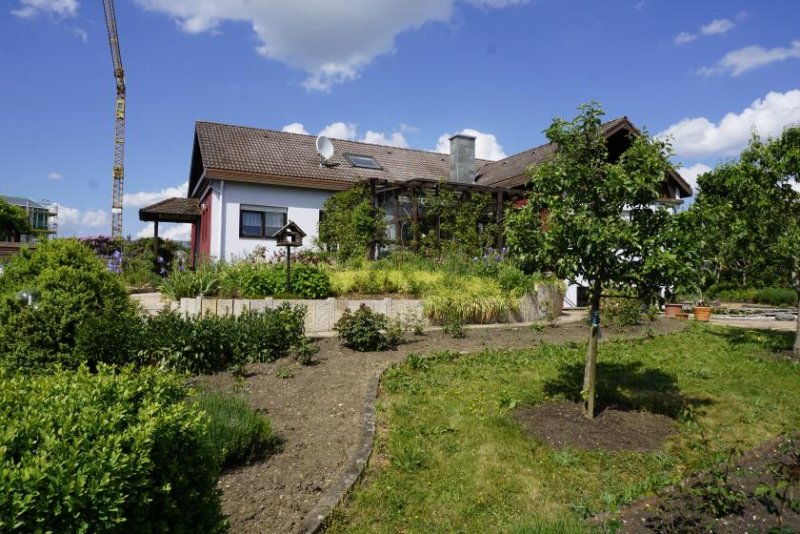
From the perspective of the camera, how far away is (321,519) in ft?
10.5

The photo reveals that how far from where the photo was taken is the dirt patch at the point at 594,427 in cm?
449

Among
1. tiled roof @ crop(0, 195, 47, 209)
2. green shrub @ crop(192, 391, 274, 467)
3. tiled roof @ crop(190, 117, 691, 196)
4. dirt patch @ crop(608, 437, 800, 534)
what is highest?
tiled roof @ crop(0, 195, 47, 209)

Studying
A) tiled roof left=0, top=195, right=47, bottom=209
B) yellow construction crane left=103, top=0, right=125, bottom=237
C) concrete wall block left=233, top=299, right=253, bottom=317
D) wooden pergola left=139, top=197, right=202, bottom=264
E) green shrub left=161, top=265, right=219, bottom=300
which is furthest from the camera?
tiled roof left=0, top=195, right=47, bottom=209

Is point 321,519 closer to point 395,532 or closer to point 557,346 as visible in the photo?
point 395,532

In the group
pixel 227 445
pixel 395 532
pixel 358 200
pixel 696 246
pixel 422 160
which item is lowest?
pixel 395 532

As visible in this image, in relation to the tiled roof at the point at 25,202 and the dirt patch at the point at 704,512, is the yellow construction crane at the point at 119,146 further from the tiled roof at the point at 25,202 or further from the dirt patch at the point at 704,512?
the dirt patch at the point at 704,512

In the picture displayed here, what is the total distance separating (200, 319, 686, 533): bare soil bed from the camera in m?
3.40

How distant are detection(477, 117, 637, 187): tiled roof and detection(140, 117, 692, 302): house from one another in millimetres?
51

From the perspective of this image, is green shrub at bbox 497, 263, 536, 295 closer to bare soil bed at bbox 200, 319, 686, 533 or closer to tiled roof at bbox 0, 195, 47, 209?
bare soil bed at bbox 200, 319, 686, 533

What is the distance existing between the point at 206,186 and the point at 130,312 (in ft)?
42.3

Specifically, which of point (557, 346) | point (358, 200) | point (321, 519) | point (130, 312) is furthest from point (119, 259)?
point (321, 519)

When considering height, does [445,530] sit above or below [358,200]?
below

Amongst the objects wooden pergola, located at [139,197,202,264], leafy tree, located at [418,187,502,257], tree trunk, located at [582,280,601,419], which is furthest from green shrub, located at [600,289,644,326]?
wooden pergola, located at [139,197,202,264]

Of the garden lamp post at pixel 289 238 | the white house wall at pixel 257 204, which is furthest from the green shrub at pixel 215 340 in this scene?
the white house wall at pixel 257 204
